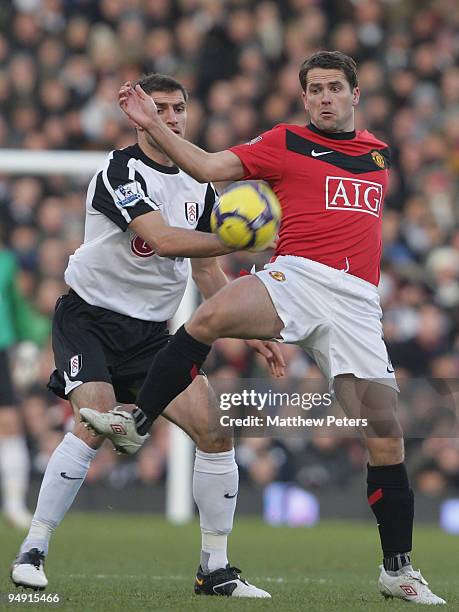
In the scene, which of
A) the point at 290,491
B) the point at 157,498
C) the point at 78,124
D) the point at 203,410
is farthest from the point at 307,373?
the point at 203,410

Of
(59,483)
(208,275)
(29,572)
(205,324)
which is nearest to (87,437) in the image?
(59,483)

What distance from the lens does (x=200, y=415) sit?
253 inches

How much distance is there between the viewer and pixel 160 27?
653 inches

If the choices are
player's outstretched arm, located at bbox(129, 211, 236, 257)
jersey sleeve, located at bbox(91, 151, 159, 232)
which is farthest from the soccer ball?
jersey sleeve, located at bbox(91, 151, 159, 232)

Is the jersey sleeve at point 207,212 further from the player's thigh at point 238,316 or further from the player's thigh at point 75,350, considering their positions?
the player's thigh at point 238,316

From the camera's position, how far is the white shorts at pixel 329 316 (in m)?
5.96

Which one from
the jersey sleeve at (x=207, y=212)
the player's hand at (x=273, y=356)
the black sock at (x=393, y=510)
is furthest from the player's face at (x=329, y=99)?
the black sock at (x=393, y=510)

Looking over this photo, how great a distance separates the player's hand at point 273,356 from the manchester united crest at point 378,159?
1.00m

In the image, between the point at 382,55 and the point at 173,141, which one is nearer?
the point at 173,141

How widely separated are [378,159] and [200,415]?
1.48m

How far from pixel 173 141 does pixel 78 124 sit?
9735 millimetres

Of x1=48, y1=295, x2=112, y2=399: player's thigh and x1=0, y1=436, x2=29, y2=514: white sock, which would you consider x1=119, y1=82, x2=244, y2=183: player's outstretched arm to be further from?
x1=0, y1=436, x2=29, y2=514: white sock

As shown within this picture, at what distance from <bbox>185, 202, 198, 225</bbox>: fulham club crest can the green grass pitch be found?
5.92ft

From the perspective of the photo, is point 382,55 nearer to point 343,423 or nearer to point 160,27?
point 160,27
